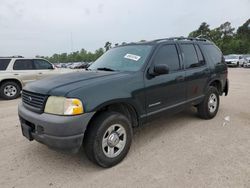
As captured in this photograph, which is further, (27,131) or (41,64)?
(41,64)

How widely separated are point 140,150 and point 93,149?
1.01 meters

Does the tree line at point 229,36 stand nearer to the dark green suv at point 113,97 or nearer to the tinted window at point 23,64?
the tinted window at point 23,64

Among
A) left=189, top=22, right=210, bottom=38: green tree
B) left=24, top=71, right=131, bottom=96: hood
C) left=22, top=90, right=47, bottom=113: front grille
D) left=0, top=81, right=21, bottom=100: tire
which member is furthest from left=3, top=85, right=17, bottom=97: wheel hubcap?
left=189, top=22, right=210, bottom=38: green tree

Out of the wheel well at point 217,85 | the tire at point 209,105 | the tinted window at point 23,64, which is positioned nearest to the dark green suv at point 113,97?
the tire at point 209,105

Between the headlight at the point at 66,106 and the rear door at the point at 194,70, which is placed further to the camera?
the rear door at the point at 194,70

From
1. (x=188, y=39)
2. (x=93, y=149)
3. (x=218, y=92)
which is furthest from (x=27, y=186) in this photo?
(x=218, y=92)

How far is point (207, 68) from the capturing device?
15.9 feet

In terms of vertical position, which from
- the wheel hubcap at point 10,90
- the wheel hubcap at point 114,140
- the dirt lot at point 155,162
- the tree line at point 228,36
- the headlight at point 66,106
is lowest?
the dirt lot at point 155,162

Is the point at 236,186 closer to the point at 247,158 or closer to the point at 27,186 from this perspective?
the point at 247,158

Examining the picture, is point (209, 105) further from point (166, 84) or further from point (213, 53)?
point (166, 84)

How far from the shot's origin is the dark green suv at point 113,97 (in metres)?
2.70

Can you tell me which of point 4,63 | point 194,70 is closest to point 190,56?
point 194,70

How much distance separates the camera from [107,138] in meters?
3.04

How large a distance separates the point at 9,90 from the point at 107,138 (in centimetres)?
722
